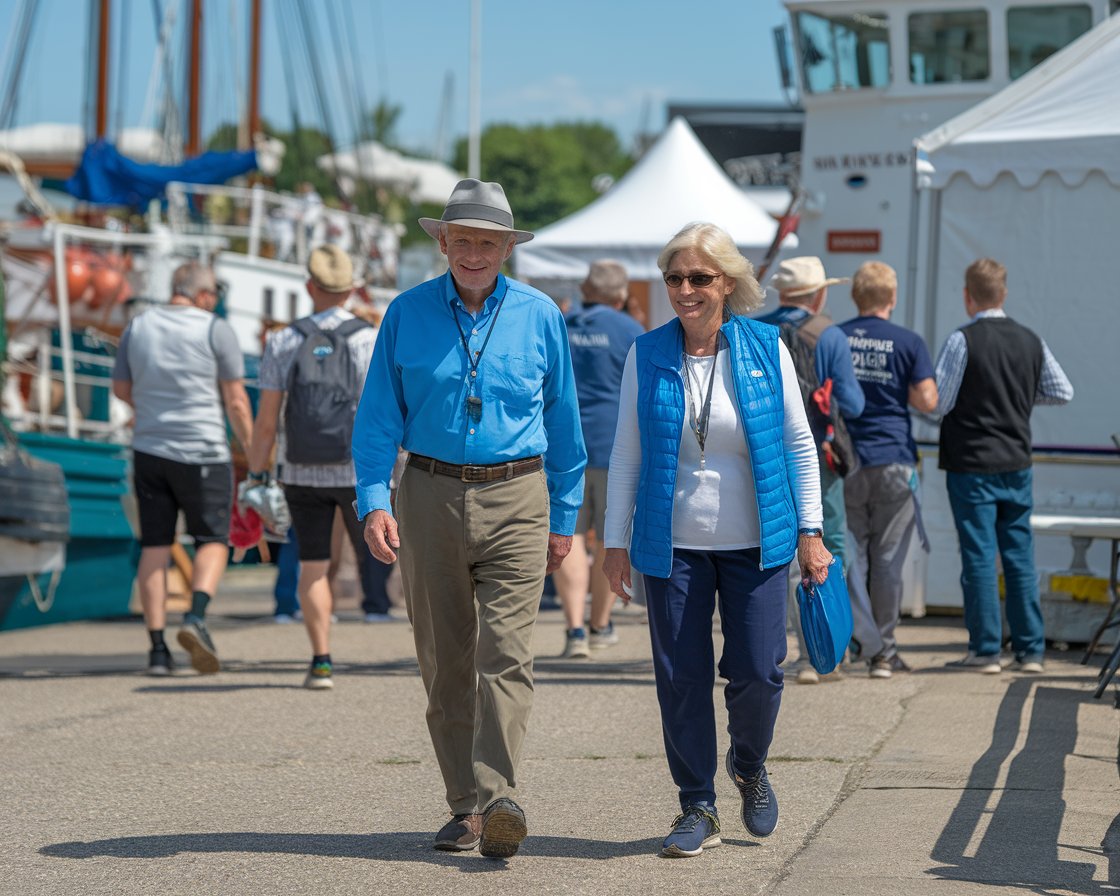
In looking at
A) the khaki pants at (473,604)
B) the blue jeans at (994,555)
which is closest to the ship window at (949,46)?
the blue jeans at (994,555)

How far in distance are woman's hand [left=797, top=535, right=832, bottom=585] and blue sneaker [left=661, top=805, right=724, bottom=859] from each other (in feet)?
2.59

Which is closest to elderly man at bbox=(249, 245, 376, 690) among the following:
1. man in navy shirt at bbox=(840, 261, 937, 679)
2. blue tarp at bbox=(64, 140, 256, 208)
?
man in navy shirt at bbox=(840, 261, 937, 679)

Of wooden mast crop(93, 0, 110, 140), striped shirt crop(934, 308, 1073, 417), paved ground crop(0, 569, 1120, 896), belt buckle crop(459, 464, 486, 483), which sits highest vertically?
wooden mast crop(93, 0, 110, 140)

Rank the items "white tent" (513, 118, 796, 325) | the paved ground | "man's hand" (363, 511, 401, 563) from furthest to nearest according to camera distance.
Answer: "white tent" (513, 118, 796, 325) < "man's hand" (363, 511, 401, 563) < the paved ground

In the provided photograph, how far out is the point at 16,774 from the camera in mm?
6848

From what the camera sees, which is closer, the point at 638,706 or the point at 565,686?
the point at 638,706

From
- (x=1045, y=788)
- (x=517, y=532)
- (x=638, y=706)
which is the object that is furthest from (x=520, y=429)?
(x=638, y=706)

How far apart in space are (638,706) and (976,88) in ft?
24.1

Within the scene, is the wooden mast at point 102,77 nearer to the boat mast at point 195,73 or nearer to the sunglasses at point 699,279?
the boat mast at point 195,73

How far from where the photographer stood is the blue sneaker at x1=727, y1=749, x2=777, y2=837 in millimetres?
5480

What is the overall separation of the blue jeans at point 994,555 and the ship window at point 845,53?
577cm

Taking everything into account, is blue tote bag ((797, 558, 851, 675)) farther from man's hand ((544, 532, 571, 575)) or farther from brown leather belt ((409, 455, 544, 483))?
brown leather belt ((409, 455, 544, 483))

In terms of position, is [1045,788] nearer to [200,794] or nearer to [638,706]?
[638,706]

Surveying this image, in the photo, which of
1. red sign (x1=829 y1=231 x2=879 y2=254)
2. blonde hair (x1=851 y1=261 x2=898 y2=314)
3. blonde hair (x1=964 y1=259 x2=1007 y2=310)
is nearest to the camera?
blonde hair (x1=851 y1=261 x2=898 y2=314)
